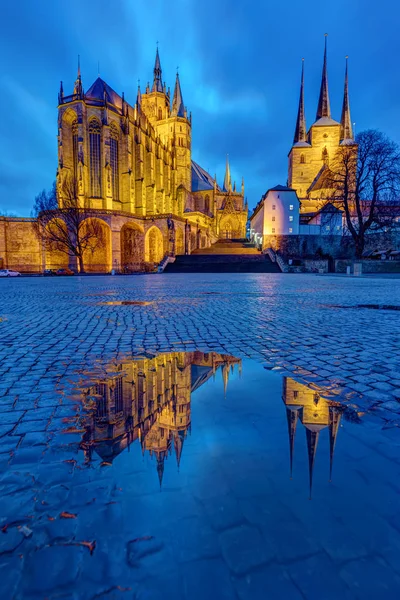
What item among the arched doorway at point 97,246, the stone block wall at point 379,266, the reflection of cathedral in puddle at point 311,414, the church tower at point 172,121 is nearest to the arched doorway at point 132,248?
the arched doorway at point 97,246

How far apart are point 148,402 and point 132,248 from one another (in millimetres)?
40561

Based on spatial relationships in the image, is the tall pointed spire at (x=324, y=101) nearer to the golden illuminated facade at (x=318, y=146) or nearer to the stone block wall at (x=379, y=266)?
the golden illuminated facade at (x=318, y=146)

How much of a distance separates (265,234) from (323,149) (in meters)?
25.2

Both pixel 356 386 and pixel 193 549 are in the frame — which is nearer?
pixel 193 549

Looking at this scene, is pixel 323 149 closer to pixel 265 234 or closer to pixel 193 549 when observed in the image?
pixel 265 234

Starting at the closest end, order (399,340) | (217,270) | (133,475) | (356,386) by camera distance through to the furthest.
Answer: (133,475), (356,386), (399,340), (217,270)

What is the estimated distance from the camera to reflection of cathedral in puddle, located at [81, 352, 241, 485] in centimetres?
186

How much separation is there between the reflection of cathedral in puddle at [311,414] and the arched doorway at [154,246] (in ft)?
123

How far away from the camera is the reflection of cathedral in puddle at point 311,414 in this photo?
183cm

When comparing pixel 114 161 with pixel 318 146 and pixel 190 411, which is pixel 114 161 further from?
pixel 190 411

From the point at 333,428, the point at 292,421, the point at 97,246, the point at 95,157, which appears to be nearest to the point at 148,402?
the point at 292,421

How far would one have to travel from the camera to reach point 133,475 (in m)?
1.55

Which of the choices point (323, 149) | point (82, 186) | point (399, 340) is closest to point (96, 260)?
point (82, 186)

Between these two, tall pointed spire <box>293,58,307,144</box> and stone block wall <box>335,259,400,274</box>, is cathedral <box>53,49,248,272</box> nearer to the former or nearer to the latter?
stone block wall <box>335,259,400,274</box>
